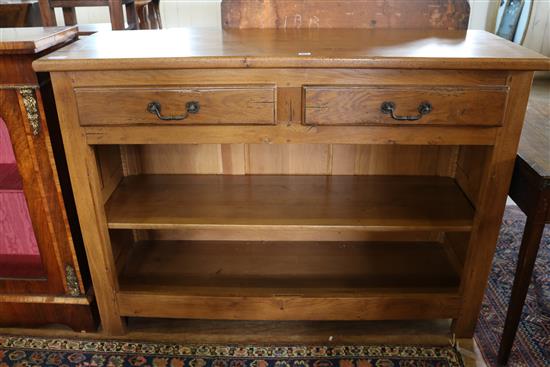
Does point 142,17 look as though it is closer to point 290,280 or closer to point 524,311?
point 290,280

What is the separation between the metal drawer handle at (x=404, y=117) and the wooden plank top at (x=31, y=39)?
0.88m

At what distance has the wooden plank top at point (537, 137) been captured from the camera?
1247mm

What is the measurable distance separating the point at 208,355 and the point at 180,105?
31.2 inches

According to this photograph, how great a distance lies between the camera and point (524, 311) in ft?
5.42

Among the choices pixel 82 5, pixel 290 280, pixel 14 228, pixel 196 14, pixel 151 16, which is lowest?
pixel 290 280

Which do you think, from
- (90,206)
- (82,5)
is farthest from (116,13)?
(90,206)

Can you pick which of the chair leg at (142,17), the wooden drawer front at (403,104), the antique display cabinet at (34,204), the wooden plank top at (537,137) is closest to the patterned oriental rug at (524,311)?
the wooden plank top at (537,137)

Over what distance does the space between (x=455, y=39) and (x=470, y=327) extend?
896 mm

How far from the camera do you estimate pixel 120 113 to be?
1206mm

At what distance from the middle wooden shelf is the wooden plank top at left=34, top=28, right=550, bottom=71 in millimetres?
465

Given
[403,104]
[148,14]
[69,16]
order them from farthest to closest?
[148,14]
[69,16]
[403,104]

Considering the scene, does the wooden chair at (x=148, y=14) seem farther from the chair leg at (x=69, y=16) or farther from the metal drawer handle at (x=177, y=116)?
the metal drawer handle at (x=177, y=116)

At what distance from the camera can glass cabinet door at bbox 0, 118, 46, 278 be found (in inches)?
55.9

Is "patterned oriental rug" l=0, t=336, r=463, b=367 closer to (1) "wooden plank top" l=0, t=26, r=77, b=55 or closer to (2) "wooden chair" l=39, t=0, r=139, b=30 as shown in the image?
(1) "wooden plank top" l=0, t=26, r=77, b=55
